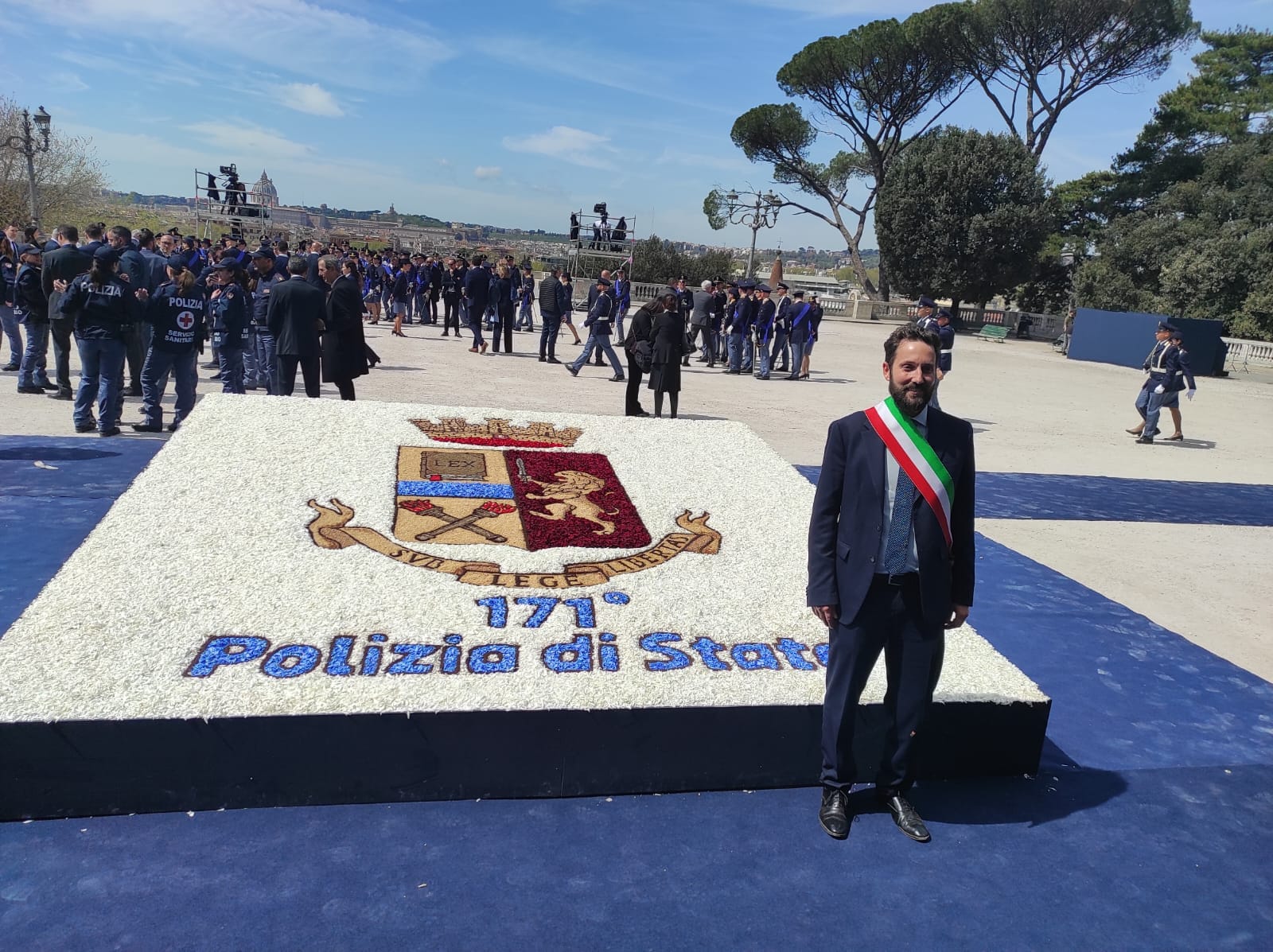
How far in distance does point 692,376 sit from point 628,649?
1262 centimetres

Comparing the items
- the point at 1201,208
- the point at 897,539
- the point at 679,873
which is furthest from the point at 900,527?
the point at 1201,208

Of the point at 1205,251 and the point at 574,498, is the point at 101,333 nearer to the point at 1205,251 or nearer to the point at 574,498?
the point at 574,498

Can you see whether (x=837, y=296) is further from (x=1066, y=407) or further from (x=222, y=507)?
(x=222, y=507)

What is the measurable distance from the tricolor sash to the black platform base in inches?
38.2

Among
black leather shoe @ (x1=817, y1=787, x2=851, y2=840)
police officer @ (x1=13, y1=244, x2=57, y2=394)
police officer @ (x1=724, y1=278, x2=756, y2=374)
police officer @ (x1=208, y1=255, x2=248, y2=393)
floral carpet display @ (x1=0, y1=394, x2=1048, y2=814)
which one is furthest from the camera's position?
police officer @ (x1=724, y1=278, x2=756, y2=374)

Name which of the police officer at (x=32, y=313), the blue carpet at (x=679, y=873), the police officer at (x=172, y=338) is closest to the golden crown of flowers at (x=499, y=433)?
the police officer at (x=172, y=338)

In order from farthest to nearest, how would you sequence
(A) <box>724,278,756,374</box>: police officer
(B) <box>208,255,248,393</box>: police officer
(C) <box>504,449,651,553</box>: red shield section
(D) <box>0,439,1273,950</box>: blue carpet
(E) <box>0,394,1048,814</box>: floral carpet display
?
(A) <box>724,278,756,374</box>: police officer
(B) <box>208,255,248,393</box>: police officer
(C) <box>504,449,651,553</box>: red shield section
(E) <box>0,394,1048,814</box>: floral carpet display
(D) <box>0,439,1273,950</box>: blue carpet

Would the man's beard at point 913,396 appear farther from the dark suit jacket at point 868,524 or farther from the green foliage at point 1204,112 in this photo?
the green foliage at point 1204,112

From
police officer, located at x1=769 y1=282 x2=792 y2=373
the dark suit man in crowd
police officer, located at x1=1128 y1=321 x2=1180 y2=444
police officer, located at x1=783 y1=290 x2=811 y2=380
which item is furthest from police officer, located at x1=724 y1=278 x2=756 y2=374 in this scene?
the dark suit man in crowd

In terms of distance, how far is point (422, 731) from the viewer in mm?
3242

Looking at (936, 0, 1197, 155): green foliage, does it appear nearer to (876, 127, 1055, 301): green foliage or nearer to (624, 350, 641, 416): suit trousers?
(876, 127, 1055, 301): green foliage

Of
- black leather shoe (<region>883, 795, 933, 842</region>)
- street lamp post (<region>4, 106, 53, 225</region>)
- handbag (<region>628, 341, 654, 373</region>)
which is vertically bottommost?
black leather shoe (<region>883, 795, 933, 842</region>)

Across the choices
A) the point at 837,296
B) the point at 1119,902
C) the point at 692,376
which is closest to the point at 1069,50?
the point at 837,296

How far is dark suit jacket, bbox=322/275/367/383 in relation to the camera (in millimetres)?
8344
